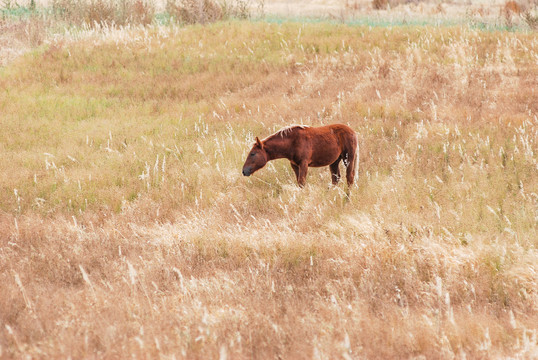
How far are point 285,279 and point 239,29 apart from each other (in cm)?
1485

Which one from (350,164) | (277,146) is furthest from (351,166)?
(277,146)

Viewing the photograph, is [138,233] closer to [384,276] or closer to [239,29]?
[384,276]

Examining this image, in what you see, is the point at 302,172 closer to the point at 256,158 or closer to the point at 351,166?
the point at 256,158

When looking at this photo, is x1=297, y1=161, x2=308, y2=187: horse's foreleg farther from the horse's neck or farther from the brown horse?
the horse's neck

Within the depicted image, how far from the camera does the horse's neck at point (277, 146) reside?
7.28 meters

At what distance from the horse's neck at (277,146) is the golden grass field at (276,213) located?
0.60 meters

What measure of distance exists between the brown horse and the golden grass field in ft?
1.22

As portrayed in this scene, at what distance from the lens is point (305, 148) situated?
730cm

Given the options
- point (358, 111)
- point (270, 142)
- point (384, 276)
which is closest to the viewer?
point (384, 276)

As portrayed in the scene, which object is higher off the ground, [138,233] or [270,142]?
[270,142]

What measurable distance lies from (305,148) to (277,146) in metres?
0.39

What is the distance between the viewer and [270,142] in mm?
7305

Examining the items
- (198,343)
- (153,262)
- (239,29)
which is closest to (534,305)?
(198,343)

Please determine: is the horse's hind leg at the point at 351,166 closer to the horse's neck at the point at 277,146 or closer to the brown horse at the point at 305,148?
the brown horse at the point at 305,148
